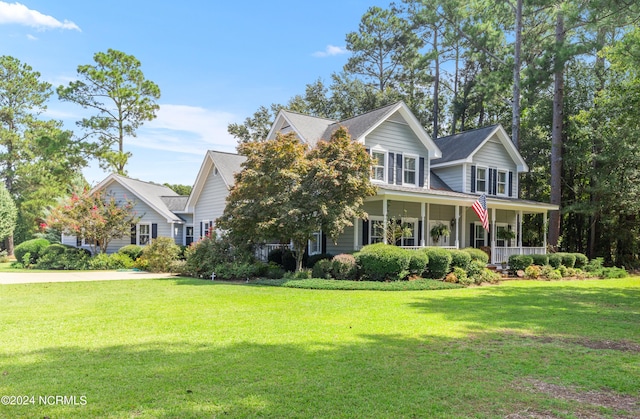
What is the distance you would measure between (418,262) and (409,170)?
23.5 feet

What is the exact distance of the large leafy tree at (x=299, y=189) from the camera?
1541cm

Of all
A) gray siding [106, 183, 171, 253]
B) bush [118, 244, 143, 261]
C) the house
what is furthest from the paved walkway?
gray siding [106, 183, 171, 253]

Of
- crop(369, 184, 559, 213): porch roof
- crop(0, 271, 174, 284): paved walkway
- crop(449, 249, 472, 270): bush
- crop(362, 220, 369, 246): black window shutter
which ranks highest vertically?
crop(369, 184, 559, 213): porch roof

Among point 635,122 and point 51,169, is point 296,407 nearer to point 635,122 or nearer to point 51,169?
point 635,122

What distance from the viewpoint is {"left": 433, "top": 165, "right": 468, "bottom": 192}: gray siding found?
2342 centimetres

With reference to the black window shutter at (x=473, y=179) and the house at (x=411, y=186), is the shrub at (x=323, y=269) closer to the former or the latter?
the house at (x=411, y=186)

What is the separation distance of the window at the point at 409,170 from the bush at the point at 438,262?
229 inches

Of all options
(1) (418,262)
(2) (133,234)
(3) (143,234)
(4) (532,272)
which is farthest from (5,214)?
(4) (532,272)

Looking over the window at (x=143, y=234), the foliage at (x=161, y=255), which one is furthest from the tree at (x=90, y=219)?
the foliage at (x=161, y=255)

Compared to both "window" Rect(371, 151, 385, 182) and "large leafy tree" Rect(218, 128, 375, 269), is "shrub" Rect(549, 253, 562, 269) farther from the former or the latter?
"large leafy tree" Rect(218, 128, 375, 269)

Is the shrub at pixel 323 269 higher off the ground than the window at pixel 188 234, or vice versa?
the window at pixel 188 234

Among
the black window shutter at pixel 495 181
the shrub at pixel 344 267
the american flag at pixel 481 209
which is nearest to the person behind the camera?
the shrub at pixel 344 267

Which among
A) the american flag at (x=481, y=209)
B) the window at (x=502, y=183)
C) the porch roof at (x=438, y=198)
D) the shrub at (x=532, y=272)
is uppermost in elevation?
the window at (x=502, y=183)

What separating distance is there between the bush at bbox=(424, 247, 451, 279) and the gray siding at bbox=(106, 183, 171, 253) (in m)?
16.5
